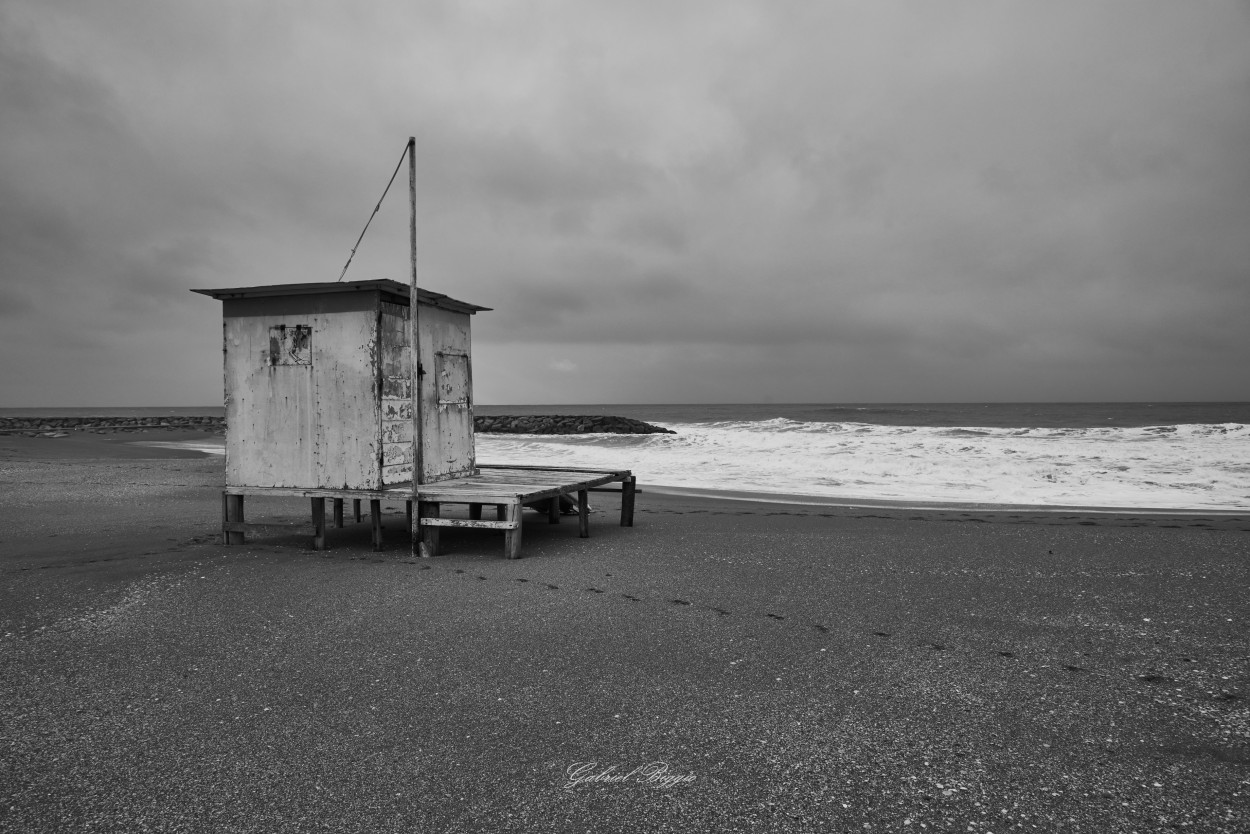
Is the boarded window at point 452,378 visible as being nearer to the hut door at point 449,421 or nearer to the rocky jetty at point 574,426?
the hut door at point 449,421

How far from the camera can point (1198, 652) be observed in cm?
501

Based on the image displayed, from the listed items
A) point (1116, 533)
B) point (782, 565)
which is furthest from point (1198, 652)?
point (1116, 533)

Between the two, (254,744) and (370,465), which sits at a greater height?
(370,465)

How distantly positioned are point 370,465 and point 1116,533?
9.35 meters

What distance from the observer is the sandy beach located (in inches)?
125

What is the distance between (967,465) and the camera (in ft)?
63.8

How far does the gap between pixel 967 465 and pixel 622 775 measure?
18372 millimetres

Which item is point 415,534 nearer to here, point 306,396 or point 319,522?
point 319,522

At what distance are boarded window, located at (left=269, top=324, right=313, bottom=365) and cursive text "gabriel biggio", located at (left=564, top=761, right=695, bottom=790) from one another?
6.29 metres

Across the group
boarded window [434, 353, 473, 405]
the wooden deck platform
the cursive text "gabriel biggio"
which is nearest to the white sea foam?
the wooden deck platform

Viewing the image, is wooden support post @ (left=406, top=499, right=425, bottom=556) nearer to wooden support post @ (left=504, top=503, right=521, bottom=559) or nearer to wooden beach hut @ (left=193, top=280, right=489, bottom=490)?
wooden beach hut @ (left=193, top=280, right=489, bottom=490)

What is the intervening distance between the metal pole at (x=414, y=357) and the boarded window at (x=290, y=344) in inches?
44.1

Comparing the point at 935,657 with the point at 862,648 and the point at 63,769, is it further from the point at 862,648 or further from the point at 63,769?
the point at 63,769

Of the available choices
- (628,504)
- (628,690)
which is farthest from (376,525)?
(628,690)
